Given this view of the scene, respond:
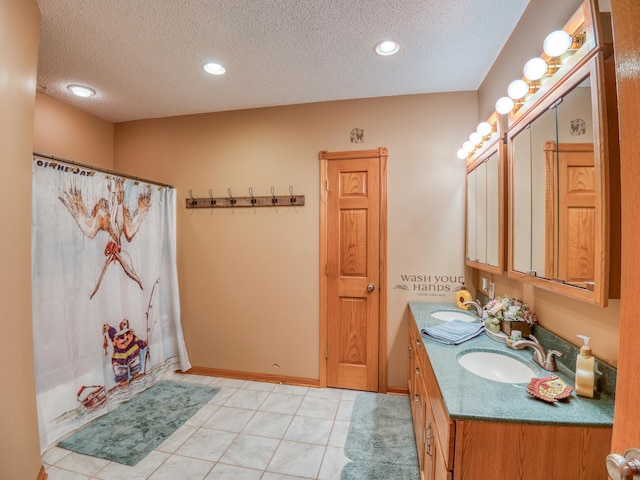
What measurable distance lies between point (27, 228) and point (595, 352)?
2.64 metres

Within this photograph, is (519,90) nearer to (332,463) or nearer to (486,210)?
(486,210)

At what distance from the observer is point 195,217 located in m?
2.97

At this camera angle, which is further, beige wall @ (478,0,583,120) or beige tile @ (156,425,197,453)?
beige tile @ (156,425,197,453)

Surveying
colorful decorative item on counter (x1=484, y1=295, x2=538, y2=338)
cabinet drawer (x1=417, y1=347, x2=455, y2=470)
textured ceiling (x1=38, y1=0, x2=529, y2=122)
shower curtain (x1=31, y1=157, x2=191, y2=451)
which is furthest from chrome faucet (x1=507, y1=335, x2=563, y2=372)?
shower curtain (x1=31, y1=157, x2=191, y2=451)

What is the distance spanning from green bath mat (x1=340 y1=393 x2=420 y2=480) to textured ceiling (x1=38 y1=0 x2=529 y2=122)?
2626mm

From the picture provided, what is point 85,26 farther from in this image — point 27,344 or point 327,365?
point 327,365

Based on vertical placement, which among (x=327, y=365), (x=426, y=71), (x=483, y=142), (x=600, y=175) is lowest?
(x=327, y=365)

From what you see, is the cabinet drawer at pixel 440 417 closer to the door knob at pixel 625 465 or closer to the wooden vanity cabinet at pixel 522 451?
the wooden vanity cabinet at pixel 522 451

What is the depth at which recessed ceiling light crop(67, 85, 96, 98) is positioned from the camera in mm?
2350

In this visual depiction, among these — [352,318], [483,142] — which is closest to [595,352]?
[483,142]

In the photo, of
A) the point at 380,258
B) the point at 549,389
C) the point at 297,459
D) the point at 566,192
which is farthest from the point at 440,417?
the point at 380,258

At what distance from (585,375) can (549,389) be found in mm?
131

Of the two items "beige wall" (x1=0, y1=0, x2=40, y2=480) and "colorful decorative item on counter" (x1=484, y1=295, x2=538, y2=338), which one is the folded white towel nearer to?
"colorful decorative item on counter" (x1=484, y1=295, x2=538, y2=338)

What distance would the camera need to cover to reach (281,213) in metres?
2.77
